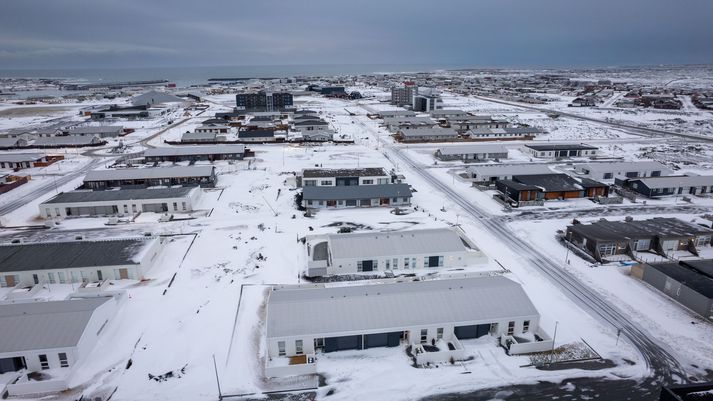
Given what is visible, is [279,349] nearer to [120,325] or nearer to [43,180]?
[120,325]

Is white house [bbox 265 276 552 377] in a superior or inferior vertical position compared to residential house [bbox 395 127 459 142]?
inferior

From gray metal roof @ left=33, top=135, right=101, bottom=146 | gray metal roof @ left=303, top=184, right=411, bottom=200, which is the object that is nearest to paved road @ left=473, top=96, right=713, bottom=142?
gray metal roof @ left=303, top=184, right=411, bottom=200

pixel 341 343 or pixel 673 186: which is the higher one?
pixel 673 186

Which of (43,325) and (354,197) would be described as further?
(354,197)

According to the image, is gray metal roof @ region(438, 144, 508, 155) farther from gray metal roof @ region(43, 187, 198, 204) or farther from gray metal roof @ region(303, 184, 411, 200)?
gray metal roof @ region(43, 187, 198, 204)

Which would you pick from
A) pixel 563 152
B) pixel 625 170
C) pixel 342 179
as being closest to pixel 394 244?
pixel 342 179

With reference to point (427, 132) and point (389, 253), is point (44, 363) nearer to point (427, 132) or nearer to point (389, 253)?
point (389, 253)

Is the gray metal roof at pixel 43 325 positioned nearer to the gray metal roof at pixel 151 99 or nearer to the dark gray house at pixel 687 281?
the dark gray house at pixel 687 281
